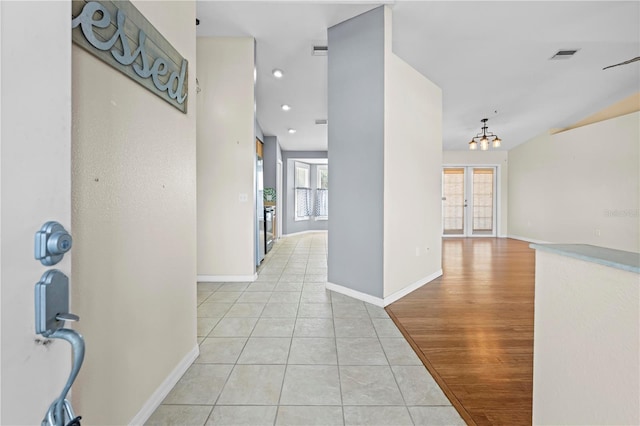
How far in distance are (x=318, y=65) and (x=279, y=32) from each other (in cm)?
83

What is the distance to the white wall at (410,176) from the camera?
280 centimetres

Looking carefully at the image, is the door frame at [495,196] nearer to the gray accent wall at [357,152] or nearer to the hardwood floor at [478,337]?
the hardwood floor at [478,337]

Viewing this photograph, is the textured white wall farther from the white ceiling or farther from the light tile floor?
the white ceiling

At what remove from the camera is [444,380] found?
1.62 metres

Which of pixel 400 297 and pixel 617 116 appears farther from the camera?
pixel 617 116

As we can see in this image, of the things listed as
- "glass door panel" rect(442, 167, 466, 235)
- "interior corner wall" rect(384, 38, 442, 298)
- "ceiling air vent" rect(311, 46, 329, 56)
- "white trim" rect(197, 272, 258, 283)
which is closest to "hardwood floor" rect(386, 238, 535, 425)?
"interior corner wall" rect(384, 38, 442, 298)

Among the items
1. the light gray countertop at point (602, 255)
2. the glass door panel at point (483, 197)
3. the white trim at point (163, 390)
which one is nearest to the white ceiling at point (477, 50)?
the glass door panel at point (483, 197)

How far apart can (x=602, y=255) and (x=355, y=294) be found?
230 centimetres

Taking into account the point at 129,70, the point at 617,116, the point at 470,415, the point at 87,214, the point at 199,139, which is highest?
the point at 617,116

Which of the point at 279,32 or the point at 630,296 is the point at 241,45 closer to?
the point at 279,32

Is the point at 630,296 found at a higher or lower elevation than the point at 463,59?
lower

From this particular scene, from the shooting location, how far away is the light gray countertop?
74 centimetres

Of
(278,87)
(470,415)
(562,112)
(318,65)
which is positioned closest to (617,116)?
(562,112)

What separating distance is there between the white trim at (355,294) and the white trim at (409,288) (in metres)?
0.08
